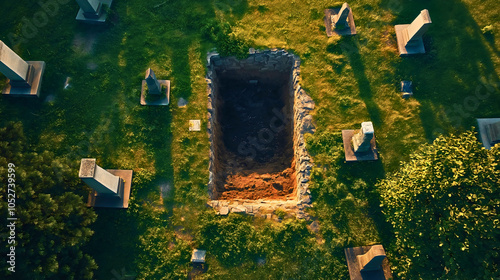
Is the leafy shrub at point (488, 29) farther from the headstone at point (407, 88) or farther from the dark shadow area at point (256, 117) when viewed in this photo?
the dark shadow area at point (256, 117)

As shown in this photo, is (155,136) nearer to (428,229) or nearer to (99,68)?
(99,68)

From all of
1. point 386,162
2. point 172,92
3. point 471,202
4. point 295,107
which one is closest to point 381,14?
point 295,107

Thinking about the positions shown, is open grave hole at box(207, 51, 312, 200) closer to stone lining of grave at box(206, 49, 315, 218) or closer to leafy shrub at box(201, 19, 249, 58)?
stone lining of grave at box(206, 49, 315, 218)

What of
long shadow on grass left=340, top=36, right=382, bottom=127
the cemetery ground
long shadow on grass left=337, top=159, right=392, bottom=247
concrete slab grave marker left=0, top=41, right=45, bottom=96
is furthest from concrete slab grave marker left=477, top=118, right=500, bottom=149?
concrete slab grave marker left=0, top=41, right=45, bottom=96

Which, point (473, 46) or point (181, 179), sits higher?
point (473, 46)

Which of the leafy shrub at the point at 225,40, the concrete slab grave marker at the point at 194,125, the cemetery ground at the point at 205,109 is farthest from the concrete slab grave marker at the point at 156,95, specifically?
the leafy shrub at the point at 225,40
